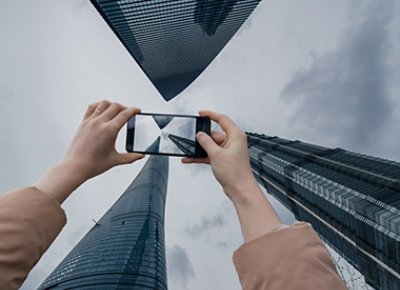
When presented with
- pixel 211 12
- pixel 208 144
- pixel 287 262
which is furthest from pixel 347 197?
pixel 287 262

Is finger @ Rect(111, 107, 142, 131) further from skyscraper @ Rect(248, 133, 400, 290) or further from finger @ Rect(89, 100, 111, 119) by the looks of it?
skyscraper @ Rect(248, 133, 400, 290)

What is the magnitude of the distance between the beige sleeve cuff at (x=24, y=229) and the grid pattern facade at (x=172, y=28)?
5676cm

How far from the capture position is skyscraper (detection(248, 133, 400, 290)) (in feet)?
226

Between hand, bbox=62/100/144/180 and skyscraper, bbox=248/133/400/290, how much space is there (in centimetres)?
6981

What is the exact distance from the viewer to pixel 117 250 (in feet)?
255

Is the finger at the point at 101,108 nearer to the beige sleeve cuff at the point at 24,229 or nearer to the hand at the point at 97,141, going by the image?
the hand at the point at 97,141

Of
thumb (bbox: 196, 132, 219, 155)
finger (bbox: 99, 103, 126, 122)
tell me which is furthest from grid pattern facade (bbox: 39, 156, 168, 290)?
thumb (bbox: 196, 132, 219, 155)

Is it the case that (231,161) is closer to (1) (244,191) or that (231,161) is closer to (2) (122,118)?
(1) (244,191)

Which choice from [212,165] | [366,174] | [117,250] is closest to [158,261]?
[117,250]

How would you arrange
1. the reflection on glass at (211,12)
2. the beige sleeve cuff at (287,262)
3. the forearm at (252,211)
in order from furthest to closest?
the reflection on glass at (211,12)
the forearm at (252,211)
the beige sleeve cuff at (287,262)

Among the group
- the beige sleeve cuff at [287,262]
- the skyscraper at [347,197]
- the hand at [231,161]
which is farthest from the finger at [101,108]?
the skyscraper at [347,197]

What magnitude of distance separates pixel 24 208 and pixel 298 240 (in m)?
1.46

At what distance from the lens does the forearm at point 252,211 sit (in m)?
2.15

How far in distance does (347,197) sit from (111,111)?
83.0 meters
